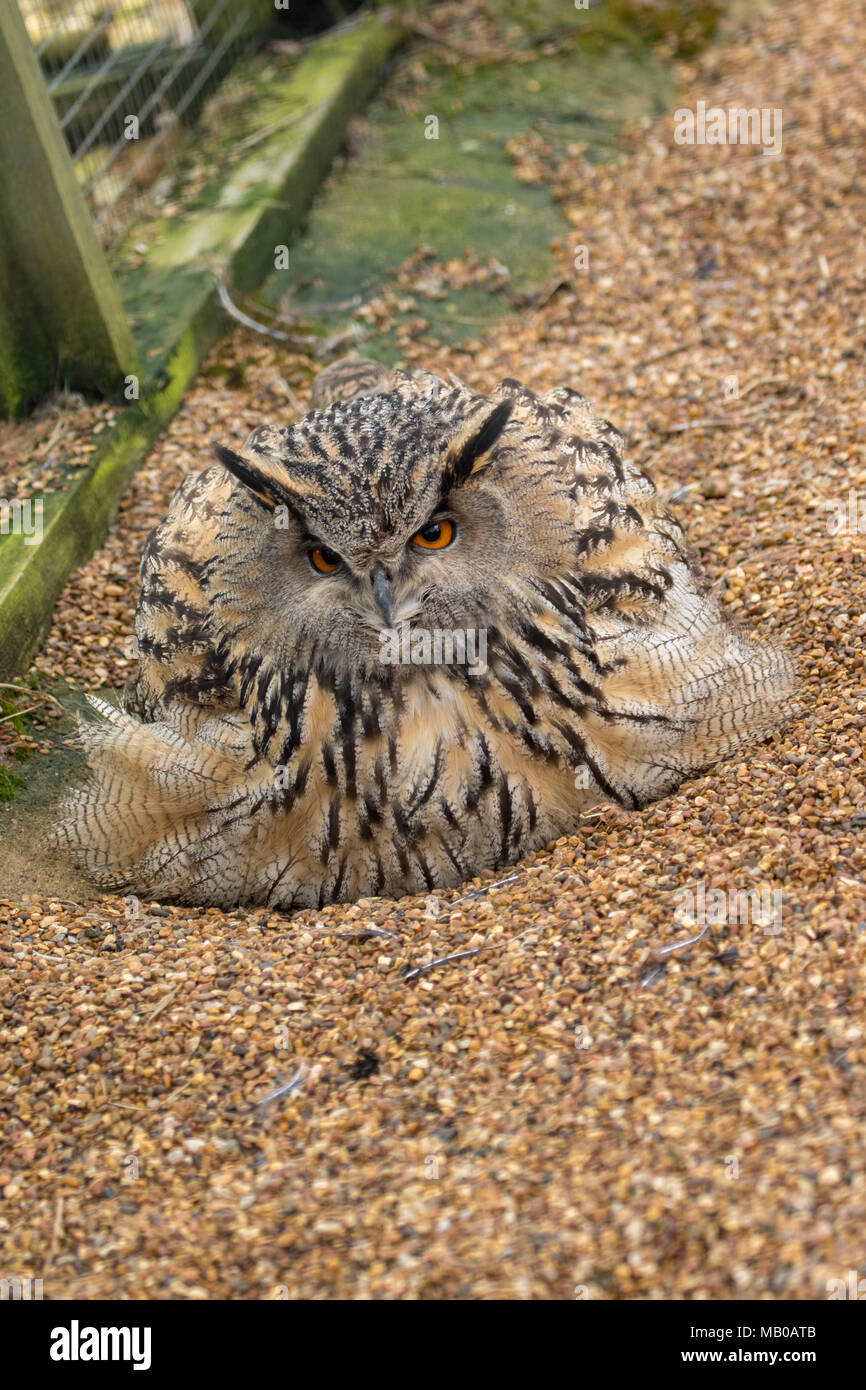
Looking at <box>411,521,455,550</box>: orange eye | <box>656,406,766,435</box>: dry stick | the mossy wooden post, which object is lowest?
<box>656,406,766,435</box>: dry stick

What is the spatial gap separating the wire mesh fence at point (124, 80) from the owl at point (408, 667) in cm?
322

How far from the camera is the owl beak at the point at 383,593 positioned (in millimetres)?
2871

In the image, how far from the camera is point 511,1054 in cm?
265

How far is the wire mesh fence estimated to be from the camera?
5.87m

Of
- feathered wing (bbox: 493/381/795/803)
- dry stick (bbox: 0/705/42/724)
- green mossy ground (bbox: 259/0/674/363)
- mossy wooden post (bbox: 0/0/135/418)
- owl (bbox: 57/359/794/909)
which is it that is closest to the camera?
owl (bbox: 57/359/794/909)

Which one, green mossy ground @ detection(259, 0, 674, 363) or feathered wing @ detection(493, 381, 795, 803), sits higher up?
green mossy ground @ detection(259, 0, 674, 363)

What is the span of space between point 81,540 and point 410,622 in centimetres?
214

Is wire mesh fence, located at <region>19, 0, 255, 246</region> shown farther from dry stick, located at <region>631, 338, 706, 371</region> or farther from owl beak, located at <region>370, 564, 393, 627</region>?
owl beak, located at <region>370, 564, 393, 627</region>

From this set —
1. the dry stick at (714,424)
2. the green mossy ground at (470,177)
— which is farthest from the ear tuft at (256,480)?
the green mossy ground at (470,177)

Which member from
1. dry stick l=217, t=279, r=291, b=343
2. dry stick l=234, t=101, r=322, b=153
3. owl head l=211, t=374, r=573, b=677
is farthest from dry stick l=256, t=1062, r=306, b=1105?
dry stick l=234, t=101, r=322, b=153

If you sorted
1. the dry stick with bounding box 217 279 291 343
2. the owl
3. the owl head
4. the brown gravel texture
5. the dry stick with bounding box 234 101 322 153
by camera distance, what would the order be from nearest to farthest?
1. the brown gravel texture
2. the owl head
3. the owl
4. the dry stick with bounding box 217 279 291 343
5. the dry stick with bounding box 234 101 322 153

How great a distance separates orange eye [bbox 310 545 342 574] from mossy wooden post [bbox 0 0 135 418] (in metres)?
2.38
